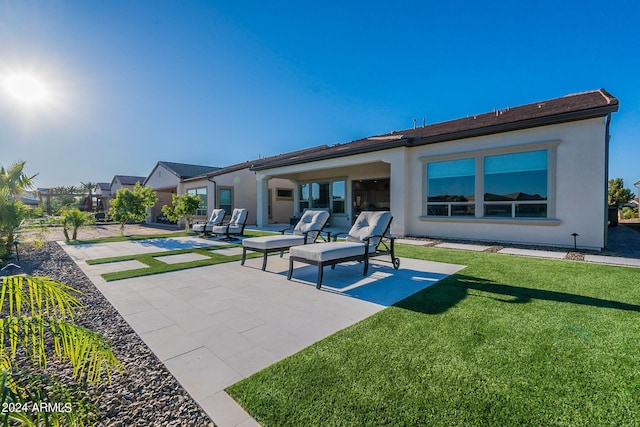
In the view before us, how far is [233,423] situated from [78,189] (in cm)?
5760

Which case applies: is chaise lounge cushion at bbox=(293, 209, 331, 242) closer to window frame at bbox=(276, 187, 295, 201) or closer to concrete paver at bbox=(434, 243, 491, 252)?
concrete paver at bbox=(434, 243, 491, 252)

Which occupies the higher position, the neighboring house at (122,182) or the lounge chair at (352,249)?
the neighboring house at (122,182)

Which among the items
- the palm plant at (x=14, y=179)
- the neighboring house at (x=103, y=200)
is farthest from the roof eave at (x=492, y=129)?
the neighboring house at (x=103, y=200)

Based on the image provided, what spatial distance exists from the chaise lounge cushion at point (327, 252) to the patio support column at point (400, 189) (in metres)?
5.80

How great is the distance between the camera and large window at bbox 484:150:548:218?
8.52 meters

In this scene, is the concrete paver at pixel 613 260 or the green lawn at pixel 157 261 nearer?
the green lawn at pixel 157 261

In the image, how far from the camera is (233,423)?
1.93m

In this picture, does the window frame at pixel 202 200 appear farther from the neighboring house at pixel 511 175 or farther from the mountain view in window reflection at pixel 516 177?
the mountain view in window reflection at pixel 516 177

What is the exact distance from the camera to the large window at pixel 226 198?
1856 centimetres

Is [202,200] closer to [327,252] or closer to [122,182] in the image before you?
[327,252]

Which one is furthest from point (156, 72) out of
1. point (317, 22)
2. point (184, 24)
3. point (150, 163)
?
point (150, 163)

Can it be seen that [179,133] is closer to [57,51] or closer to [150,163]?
[57,51]

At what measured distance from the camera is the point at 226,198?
1891 centimetres

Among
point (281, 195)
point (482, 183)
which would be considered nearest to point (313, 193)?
point (281, 195)
